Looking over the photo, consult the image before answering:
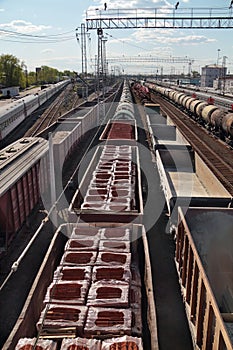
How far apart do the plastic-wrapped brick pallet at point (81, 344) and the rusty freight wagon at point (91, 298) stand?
0.02 metres

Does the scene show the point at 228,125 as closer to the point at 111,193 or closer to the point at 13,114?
the point at 111,193

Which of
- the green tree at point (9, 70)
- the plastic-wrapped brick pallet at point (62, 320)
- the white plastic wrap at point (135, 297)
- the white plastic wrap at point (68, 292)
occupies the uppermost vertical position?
the green tree at point (9, 70)

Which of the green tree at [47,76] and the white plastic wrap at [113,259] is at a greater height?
the green tree at [47,76]

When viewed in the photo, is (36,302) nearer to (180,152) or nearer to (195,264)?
(195,264)

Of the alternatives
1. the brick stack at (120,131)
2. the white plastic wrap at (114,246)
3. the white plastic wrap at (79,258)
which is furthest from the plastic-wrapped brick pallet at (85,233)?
the brick stack at (120,131)

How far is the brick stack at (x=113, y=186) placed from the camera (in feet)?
34.1

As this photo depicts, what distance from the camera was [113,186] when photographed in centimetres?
1188

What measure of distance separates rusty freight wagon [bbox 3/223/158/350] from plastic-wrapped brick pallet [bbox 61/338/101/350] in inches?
0.7

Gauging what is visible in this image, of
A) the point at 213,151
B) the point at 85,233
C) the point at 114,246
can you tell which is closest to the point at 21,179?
the point at 85,233

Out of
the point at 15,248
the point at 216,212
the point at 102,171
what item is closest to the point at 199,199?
the point at 216,212

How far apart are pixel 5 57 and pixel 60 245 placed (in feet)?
267

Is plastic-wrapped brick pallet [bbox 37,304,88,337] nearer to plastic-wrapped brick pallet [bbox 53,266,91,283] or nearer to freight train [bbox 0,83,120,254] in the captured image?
plastic-wrapped brick pallet [bbox 53,266,91,283]

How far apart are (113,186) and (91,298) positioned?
5561 millimetres

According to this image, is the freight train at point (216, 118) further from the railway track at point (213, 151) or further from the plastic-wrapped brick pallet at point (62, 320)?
the plastic-wrapped brick pallet at point (62, 320)
